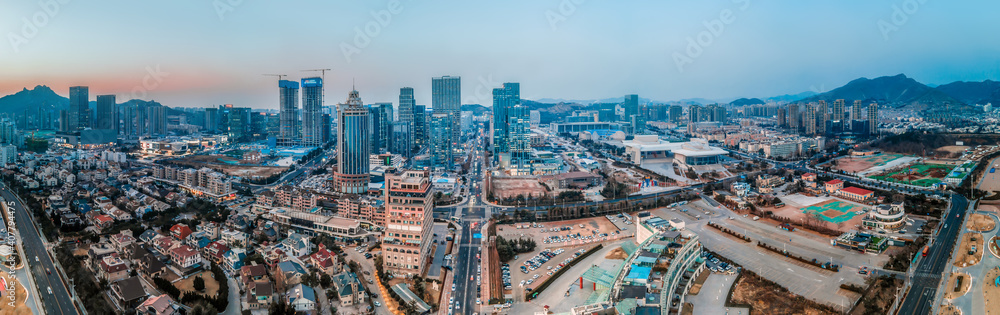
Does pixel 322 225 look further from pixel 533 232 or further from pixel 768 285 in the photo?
pixel 768 285

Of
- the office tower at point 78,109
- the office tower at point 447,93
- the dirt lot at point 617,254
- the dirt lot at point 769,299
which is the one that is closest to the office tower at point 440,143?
the office tower at point 447,93

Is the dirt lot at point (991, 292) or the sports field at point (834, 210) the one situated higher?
the sports field at point (834, 210)

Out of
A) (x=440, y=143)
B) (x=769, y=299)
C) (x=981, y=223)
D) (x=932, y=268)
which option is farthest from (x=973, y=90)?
(x=769, y=299)

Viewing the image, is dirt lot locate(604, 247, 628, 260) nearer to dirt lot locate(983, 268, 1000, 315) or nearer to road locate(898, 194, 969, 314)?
road locate(898, 194, 969, 314)

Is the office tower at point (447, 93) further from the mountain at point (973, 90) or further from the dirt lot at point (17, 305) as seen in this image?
the mountain at point (973, 90)

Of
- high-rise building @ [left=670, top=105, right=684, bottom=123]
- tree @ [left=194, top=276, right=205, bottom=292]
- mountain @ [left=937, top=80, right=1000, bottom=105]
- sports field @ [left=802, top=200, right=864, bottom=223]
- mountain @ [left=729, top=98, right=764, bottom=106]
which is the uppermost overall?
mountain @ [left=729, top=98, right=764, bottom=106]

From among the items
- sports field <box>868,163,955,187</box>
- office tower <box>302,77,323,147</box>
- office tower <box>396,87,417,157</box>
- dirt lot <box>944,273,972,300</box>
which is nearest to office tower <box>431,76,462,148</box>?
office tower <box>396,87,417,157</box>
